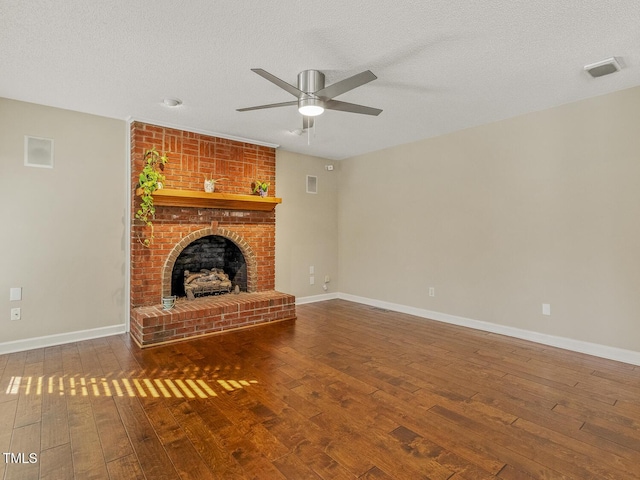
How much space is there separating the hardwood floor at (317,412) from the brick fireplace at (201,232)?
0.37 meters

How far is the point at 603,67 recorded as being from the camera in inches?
104

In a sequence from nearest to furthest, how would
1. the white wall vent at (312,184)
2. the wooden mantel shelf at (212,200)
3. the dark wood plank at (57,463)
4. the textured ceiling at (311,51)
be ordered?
the dark wood plank at (57,463), the textured ceiling at (311,51), the wooden mantel shelf at (212,200), the white wall vent at (312,184)

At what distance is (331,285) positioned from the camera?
233 inches

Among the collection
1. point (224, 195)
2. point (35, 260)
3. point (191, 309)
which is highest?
point (224, 195)

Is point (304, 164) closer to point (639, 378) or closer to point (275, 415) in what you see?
point (275, 415)

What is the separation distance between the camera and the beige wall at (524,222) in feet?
10.2

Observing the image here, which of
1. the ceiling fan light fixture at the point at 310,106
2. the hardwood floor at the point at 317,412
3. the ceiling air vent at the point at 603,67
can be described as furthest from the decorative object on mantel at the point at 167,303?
the ceiling air vent at the point at 603,67

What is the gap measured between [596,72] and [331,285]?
4358mm

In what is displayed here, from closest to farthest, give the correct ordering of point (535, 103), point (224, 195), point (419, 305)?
point (535, 103), point (224, 195), point (419, 305)

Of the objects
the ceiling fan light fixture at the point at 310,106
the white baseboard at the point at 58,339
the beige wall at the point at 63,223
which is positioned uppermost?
the ceiling fan light fixture at the point at 310,106

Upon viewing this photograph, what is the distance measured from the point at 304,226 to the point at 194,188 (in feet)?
6.18

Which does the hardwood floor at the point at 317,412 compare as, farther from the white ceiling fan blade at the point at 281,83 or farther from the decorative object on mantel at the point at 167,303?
the white ceiling fan blade at the point at 281,83

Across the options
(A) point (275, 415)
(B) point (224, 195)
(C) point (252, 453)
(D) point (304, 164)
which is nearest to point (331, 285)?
(D) point (304, 164)

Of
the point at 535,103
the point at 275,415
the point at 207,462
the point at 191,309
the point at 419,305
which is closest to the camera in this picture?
the point at 207,462
